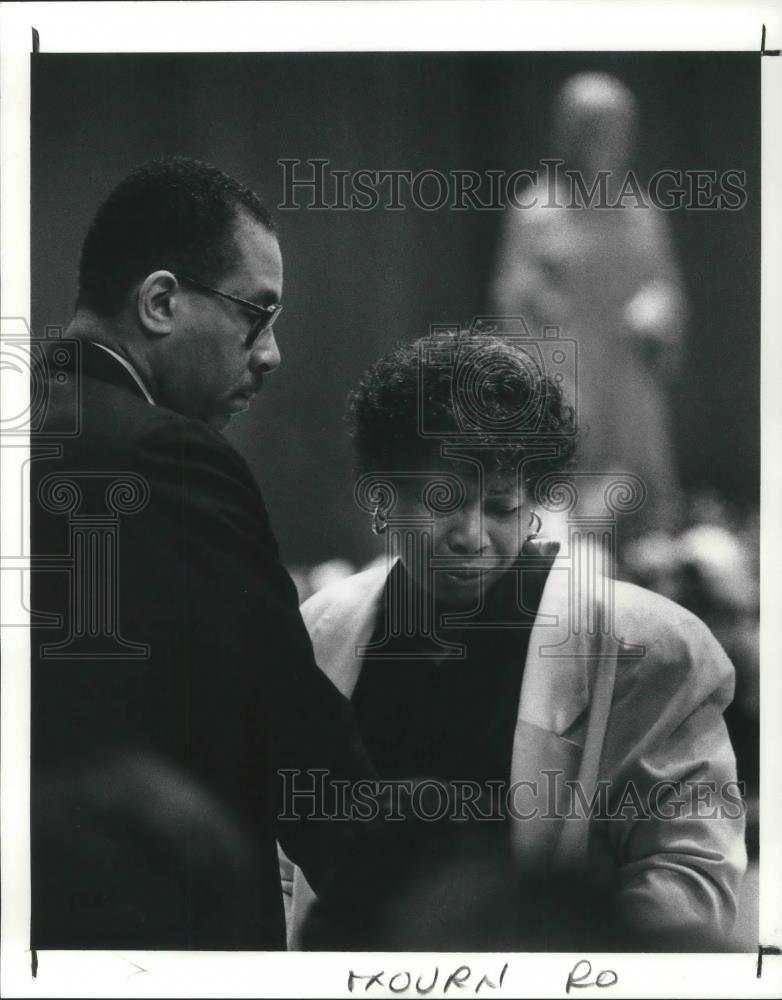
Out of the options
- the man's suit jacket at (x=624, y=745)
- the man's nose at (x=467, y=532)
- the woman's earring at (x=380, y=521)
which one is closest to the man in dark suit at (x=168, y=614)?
the man's suit jacket at (x=624, y=745)

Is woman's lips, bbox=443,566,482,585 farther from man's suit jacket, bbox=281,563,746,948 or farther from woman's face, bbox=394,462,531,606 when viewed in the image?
man's suit jacket, bbox=281,563,746,948

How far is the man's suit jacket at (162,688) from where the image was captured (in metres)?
3.49

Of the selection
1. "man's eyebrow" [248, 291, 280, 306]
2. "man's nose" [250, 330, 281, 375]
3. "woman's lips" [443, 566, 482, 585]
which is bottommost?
"woman's lips" [443, 566, 482, 585]

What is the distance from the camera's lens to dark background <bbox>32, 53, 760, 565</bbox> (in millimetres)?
3545

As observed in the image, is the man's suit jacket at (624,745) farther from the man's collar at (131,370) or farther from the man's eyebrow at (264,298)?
the man's eyebrow at (264,298)

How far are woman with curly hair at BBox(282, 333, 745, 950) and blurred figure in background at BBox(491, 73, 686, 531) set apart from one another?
0.17m

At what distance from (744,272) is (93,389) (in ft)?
7.83

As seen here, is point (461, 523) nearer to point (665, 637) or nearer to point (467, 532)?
point (467, 532)

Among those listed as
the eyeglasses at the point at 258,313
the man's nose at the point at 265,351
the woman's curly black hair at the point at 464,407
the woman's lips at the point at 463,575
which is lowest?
the woman's lips at the point at 463,575

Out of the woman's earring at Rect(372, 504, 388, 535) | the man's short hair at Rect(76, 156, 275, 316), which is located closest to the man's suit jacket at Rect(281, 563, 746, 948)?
the woman's earring at Rect(372, 504, 388, 535)

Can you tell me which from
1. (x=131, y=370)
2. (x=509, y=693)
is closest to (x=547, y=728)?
(x=509, y=693)

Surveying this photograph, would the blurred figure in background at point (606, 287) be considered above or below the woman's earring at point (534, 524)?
above
